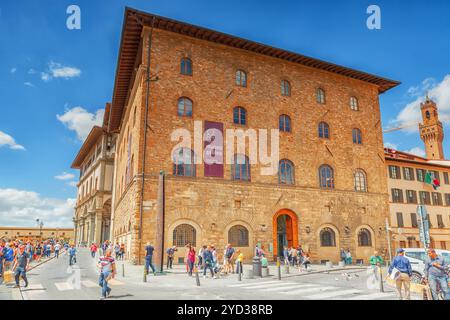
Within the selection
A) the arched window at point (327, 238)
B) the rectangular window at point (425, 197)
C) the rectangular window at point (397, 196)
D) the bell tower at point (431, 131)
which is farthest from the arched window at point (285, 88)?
the bell tower at point (431, 131)

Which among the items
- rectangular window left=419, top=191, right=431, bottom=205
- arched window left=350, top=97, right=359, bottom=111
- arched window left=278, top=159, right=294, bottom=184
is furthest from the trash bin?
rectangular window left=419, top=191, right=431, bottom=205

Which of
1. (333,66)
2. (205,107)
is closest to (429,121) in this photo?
(333,66)

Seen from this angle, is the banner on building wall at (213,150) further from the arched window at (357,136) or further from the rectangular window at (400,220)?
the rectangular window at (400,220)

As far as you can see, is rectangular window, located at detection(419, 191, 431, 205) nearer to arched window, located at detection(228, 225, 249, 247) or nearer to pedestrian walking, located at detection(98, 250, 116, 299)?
arched window, located at detection(228, 225, 249, 247)

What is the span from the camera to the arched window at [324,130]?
95.3 ft

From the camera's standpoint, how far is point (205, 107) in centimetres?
2491

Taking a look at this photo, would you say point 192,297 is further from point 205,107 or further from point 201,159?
point 205,107

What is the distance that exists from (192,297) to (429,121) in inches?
3149

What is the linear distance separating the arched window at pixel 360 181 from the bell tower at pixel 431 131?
53213 millimetres

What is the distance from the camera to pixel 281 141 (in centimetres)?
2683

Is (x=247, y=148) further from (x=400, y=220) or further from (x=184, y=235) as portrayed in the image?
(x=400, y=220)

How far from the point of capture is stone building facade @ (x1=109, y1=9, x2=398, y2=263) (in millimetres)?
22891

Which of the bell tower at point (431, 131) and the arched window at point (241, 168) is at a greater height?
the bell tower at point (431, 131)
